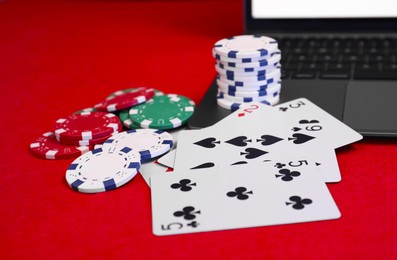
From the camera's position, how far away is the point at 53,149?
1.07 m

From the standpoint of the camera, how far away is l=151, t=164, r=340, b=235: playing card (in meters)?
0.82

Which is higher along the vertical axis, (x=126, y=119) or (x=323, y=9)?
(x=323, y=9)

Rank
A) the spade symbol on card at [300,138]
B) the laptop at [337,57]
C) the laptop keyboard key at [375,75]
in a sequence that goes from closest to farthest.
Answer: the spade symbol on card at [300,138] → the laptop at [337,57] → the laptop keyboard key at [375,75]

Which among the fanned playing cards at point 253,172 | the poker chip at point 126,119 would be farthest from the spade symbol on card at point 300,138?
the poker chip at point 126,119

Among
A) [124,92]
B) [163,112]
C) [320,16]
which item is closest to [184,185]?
[163,112]

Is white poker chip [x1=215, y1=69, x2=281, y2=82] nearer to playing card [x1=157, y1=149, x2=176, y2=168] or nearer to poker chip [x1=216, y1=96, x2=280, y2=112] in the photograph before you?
poker chip [x1=216, y1=96, x2=280, y2=112]

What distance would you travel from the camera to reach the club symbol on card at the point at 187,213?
2.74 feet

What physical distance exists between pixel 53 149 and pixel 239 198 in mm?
393

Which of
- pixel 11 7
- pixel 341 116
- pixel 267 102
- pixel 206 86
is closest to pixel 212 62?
pixel 206 86

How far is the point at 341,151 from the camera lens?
1021 mm

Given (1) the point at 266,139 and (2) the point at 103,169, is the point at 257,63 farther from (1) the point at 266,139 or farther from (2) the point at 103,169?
(2) the point at 103,169

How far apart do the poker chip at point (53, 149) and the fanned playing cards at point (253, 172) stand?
179mm

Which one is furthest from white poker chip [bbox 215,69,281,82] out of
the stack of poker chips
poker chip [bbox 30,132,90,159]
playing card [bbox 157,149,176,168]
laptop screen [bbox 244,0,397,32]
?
laptop screen [bbox 244,0,397,32]

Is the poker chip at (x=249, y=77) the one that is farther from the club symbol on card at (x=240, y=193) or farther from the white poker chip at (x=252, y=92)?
the club symbol on card at (x=240, y=193)
